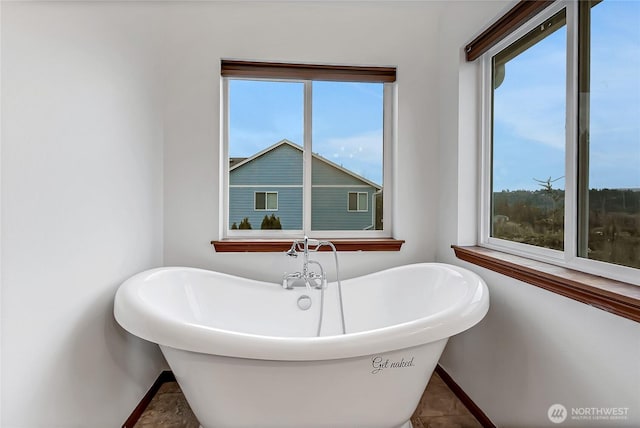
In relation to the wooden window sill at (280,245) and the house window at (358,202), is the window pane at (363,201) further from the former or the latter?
the wooden window sill at (280,245)

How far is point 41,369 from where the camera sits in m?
1.08

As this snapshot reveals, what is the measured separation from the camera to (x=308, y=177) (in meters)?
2.21

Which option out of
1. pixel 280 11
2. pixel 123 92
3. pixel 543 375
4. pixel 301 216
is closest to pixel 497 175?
pixel 543 375

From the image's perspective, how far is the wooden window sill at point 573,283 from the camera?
3.04 ft

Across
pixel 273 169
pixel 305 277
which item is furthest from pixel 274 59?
pixel 305 277

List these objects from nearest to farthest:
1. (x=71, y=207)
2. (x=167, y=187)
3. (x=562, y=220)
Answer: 1. (x=71, y=207)
2. (x=562, y=220)
3. (x=167, y=187)

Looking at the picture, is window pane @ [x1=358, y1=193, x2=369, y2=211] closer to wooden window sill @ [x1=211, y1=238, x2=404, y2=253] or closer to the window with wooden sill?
wooden window sill @ [x1=211, y1=238, x2=404, y2=253]

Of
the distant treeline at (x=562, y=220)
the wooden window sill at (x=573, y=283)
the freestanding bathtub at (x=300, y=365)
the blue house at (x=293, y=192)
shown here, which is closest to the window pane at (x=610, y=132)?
the distant treeline at (x=562, y=220)

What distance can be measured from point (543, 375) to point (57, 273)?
1.76 m

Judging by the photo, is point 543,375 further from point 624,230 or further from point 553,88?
point 553,88

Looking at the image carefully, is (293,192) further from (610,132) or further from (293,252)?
(610,132)

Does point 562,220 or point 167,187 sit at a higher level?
point 167,187

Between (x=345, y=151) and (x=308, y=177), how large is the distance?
30cm

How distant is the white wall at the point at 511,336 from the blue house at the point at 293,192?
1.69ft
